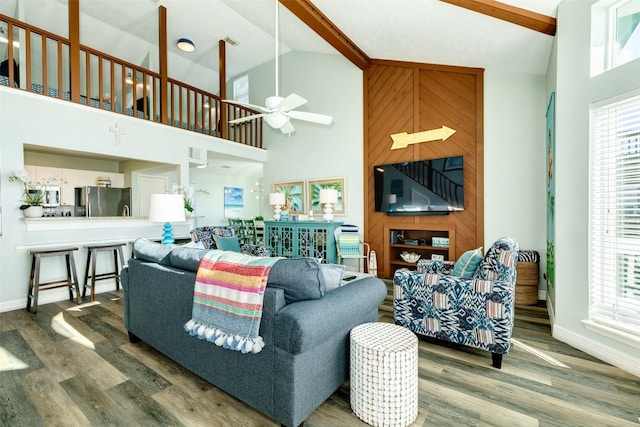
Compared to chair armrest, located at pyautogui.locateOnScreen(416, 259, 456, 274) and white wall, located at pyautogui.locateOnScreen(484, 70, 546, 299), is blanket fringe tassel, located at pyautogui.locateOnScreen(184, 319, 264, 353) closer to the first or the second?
chair armrest, located at pyautogui.locateOnScreen(416, 259, 456, 274)

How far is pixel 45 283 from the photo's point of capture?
3.69m

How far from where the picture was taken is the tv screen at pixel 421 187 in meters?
4.44

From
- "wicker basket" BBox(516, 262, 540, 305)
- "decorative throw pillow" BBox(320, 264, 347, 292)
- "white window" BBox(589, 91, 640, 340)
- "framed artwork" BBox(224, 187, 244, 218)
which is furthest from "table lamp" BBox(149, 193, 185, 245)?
"framed artwork" BBox(224, 187, 244, 218)

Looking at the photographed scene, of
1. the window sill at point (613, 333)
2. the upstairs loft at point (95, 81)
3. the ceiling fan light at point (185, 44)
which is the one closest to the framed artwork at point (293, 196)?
the upstairs loft at point (95, 81)

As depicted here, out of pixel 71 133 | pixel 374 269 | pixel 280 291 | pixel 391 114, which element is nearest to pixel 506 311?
pixel 280 291

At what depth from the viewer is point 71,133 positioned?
3.95m

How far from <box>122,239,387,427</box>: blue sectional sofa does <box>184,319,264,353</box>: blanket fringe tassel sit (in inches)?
2.3

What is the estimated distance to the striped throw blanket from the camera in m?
1.59

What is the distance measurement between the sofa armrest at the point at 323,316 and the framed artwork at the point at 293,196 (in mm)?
4371

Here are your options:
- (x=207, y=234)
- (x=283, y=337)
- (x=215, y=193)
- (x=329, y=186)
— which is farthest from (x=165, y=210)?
(x=215, y=193)

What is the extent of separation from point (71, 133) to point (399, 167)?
4719 mm

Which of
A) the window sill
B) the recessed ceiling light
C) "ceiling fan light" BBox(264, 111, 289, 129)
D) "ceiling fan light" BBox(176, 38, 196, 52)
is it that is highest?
the recessed ceiling light

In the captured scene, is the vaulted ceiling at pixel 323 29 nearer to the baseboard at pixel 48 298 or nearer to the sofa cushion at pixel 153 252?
the sofa cushion at pixel 153 252

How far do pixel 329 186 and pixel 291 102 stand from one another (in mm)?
2718
